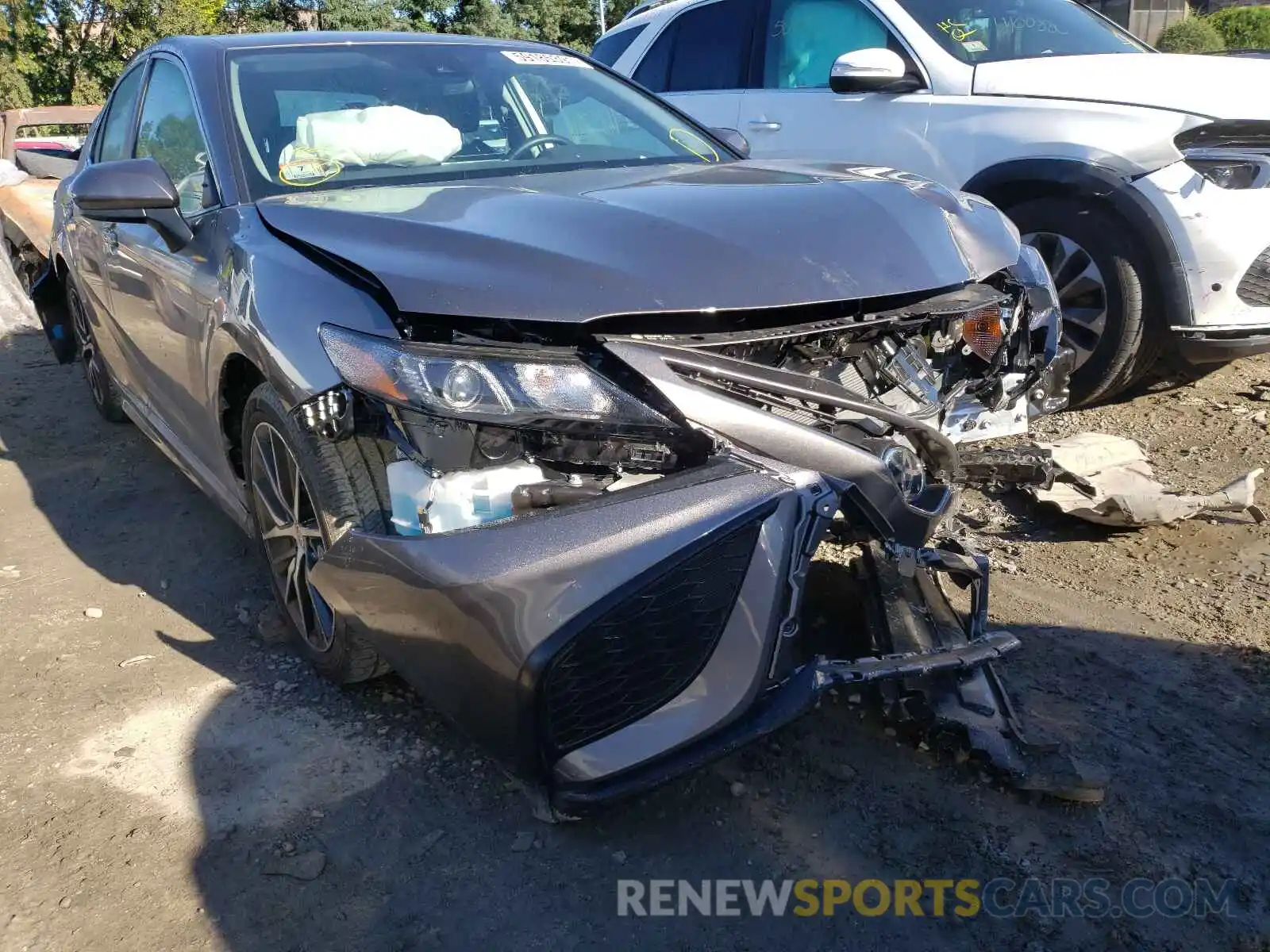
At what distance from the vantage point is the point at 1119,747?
239 cm

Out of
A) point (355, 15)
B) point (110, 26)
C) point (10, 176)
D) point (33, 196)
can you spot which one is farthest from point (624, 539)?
point (355, 15)

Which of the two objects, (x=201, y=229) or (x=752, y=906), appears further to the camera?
(x=201, y=229)

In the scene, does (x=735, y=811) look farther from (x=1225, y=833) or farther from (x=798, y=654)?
(x=1225, y=833)

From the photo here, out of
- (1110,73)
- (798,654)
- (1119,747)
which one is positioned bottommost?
(1119,747)

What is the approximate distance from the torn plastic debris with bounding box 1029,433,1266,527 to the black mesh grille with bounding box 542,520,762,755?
192 cm

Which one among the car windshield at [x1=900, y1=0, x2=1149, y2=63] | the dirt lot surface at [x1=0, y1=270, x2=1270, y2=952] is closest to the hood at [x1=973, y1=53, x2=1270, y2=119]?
the car windshield at [x1=900, y1=0, x2=1149, y2=63]

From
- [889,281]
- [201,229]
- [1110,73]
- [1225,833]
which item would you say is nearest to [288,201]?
[201,229]

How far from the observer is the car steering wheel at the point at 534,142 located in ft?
10.5

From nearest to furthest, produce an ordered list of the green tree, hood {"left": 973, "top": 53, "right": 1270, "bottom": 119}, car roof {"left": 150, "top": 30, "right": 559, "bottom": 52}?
car roof {"left": 150, "top": 30, "right": 559, "bottom": 52}
hood {"left": 973, "top": 53, "right": 1270, "bottom": 119}
the green tree

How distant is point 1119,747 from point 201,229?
8.84ft

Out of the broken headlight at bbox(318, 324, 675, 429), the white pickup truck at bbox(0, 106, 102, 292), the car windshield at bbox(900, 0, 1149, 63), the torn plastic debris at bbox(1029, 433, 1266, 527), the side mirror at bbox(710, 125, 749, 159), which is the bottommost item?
the torn plastic debris at bbox(1029, 433, 1266, 527)

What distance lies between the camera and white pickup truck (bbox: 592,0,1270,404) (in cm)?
413

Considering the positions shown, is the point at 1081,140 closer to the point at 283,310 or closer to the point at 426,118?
the point at 426,118

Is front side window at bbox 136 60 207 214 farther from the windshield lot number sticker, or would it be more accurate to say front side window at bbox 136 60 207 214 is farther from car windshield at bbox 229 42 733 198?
the windshield lot number sticker
